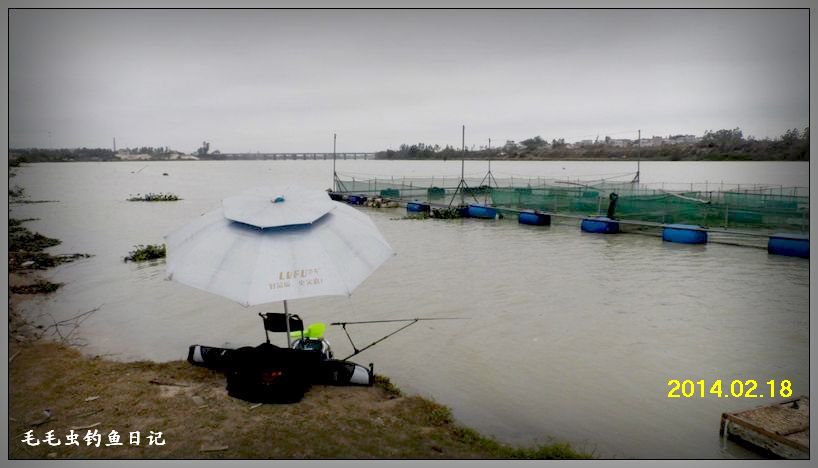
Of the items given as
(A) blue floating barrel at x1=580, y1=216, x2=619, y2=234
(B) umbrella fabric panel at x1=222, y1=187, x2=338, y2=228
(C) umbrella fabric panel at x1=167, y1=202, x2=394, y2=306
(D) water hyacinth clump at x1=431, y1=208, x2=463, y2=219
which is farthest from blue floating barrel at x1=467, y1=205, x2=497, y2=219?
(C) umbrella fabric panel at x1=167, y1=202, x2=394, y2=306

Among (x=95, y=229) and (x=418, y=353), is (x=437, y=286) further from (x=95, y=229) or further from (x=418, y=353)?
(x=95, y=229)

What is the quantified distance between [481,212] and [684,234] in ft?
35.2

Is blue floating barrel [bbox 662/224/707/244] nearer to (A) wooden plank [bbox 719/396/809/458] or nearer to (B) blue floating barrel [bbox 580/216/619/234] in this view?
(B) blue floating barrel [bbox 580/216/619/234]

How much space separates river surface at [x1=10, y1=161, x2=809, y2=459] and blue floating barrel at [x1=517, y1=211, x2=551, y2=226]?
6304 mm

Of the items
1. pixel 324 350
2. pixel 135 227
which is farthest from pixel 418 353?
pixel 135 227

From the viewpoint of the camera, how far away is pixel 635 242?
20.3m

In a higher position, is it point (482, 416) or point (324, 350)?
point (324, 350)

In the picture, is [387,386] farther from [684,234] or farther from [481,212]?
[481,212]

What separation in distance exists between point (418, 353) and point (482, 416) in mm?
2155

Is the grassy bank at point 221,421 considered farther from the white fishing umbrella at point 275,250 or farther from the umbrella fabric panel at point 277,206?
the umbrella fabric panel at point 277,206

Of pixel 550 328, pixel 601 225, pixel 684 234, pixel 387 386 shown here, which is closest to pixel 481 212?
pixel 601 225

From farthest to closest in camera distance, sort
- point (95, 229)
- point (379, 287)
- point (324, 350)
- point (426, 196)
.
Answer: point (426, 196) < point (95, 229) < point (379, 287) < point (324, 350)

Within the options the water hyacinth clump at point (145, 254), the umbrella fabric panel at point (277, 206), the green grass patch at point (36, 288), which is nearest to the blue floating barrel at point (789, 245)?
the umbrella fabric panel at point (277, 206)

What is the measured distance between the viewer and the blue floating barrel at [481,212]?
27.9m
